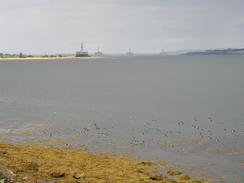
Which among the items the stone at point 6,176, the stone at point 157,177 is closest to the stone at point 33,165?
the stone at point 6,176

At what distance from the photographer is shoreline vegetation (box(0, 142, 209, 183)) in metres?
28.4

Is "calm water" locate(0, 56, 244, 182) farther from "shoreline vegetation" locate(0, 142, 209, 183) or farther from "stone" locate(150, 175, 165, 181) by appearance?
"stone" locate(150, 175, 165, 181)

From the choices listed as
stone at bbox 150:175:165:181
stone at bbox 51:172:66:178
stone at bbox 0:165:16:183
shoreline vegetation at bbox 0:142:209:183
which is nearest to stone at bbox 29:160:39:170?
shoreline vegetation at bbox 0:142:209:183

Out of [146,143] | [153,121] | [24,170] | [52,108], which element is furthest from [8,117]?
[24,170]

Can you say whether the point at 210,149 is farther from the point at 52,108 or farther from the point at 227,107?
the point at 52,108

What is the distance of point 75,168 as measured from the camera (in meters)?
31.5

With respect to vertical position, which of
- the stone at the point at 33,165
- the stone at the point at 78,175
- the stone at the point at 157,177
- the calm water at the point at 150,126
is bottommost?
the stone at the point at 157,177

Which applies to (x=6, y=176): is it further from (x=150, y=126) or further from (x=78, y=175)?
(x=150, y=126)

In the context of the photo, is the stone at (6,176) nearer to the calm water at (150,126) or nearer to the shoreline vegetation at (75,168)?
the shoreline vegetation at (75,168)

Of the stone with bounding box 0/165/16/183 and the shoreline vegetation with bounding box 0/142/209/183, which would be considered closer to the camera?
the stone with bounding box 0/165/16/183

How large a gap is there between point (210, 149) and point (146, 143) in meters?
6.34

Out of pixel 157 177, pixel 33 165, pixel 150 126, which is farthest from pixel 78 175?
pixel 150 126

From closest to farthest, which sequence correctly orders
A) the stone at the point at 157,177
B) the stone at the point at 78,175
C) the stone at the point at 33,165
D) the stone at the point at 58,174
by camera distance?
the stone at the point at 78,175
the stone at the point at 58,174
the stone at the point at 157,177
the stone at the point at 33,165

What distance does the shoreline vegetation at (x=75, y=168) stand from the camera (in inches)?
1117
